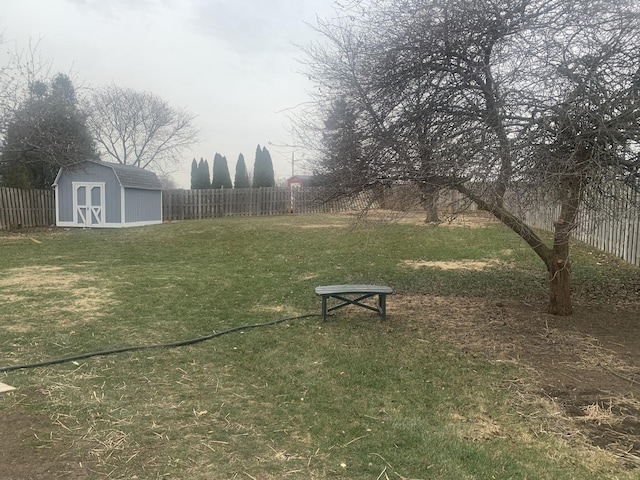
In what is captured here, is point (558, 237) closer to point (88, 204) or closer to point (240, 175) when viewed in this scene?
point (88, 204)

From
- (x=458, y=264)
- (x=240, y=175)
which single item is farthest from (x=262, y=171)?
(x=458, y=264)

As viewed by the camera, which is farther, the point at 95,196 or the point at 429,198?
the point at 95,196

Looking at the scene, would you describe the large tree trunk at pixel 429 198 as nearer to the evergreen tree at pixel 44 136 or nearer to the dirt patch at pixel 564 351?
the dirt patch at pixel 564 351

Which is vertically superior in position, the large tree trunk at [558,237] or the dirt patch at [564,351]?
the large tree trunk at [558,237]

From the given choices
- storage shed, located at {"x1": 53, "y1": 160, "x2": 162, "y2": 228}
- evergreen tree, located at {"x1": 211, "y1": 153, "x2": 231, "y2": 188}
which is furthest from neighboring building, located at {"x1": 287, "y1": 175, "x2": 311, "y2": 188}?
storage shed, located at {"x1": 53, "y1": 160, "x2": 162, "y2": 228}

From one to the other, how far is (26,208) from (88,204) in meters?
2.64

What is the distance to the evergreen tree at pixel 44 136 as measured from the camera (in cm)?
1736

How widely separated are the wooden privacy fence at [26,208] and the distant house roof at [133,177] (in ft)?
10.5

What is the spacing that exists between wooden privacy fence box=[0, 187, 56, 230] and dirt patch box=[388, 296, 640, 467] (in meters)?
18.5

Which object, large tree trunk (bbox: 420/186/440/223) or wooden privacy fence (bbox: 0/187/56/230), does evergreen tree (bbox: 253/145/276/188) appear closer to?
wooden privacy fence (bbox: 0/187/56/230)

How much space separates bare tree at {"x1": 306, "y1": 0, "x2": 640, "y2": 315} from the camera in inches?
174

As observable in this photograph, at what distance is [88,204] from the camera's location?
2025 cm

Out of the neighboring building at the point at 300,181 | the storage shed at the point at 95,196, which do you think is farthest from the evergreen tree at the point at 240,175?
the storage shed at the point at 95,196

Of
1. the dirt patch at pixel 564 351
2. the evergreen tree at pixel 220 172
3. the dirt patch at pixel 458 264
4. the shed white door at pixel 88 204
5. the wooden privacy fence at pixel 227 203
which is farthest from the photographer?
the evergreen tree at pixel 220 172
